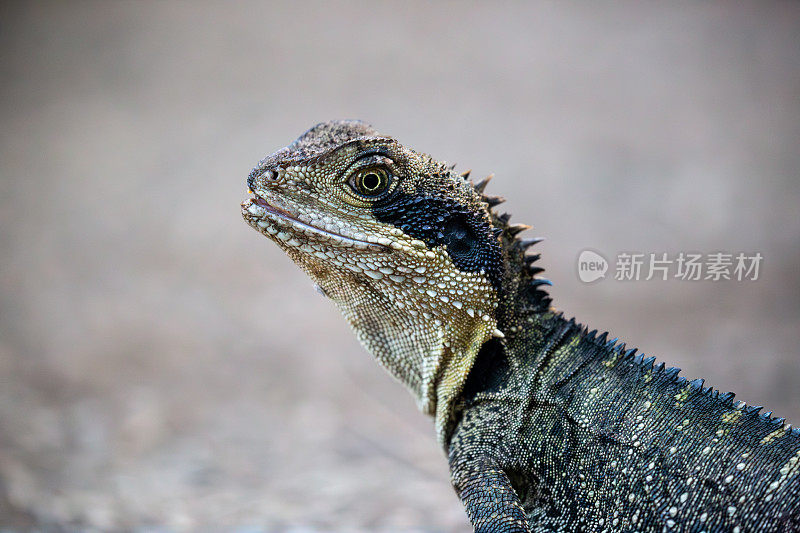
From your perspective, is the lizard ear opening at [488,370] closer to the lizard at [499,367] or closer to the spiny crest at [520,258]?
the lizard at [499,367]

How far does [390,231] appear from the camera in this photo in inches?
114

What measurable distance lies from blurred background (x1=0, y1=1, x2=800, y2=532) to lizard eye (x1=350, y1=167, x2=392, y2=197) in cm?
422

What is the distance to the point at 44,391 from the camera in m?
7.50

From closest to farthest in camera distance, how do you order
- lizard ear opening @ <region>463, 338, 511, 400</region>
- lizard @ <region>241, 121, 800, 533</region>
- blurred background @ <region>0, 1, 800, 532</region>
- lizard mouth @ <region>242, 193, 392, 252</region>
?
1. lizard @ <region>241, 121, 800, 533</region>
2. lizard mouth @ <region>242, 193, 392, 252</region>
3. lizard ear opening @ <region>463, 338, 511, 400</region>
4. blurred background @ <region>0, 1, 800, 532</region>

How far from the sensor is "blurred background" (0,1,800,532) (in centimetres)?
747

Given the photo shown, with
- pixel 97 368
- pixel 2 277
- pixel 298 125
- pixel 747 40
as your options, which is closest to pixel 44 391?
pixel 97 368

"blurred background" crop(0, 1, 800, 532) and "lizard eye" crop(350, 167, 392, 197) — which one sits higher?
"blurred background" crop(0, 1, 800, 532)

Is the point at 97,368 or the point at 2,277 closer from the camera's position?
the point at 97,368

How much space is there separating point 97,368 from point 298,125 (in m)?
5.18

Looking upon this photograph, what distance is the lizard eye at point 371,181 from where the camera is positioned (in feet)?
9.59

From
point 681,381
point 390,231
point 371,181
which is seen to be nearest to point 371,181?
point 371,181

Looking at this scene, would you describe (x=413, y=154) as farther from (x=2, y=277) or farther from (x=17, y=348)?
(x=2, y=277)

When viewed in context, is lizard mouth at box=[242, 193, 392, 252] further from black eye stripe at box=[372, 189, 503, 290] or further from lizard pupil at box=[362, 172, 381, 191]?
lizard pupil at box=[362, 172, 381, 191]

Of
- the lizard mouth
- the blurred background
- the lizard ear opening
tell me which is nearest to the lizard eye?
the lizard mouth
